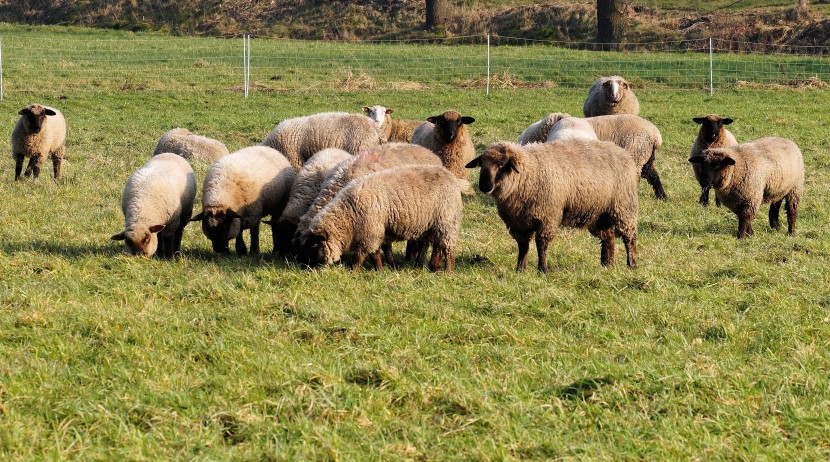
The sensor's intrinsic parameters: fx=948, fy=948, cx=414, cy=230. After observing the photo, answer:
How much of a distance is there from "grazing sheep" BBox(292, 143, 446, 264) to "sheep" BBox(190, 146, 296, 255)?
2.48 feet

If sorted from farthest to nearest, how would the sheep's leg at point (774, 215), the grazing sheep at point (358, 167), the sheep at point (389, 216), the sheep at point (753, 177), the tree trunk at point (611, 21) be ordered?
the tree trunk at point (611, 21)
the sheep's leg at point (774, 215)
the sheep at point (753, 177)
the grazing sheep at point (358, 167)
the sheep at point (389, 216)

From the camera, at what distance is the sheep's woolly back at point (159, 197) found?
9125 mm

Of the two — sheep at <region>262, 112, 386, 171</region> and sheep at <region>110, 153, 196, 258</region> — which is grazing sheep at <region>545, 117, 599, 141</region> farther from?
sheep at <region>110, 153, 196, 258</region>

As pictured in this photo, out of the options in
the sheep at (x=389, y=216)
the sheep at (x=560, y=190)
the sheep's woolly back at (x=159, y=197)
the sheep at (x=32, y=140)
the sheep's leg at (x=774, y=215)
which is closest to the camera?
the sheep at (x=389, y=216)

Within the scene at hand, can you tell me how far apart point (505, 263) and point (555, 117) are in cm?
513

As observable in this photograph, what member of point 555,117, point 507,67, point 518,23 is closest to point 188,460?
point 555,117

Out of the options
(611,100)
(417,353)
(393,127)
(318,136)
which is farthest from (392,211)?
(611,100)

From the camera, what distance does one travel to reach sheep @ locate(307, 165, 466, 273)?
8281mm

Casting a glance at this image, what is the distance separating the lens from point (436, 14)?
39.4m

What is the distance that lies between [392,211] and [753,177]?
4.87 m

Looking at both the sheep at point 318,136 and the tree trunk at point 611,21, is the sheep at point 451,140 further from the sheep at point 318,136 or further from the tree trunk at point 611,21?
the tree trunk at point 611,21

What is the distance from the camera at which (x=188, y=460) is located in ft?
14.7

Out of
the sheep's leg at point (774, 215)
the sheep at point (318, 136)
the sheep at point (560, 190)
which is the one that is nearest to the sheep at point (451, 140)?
the sheep at point (318, 136)

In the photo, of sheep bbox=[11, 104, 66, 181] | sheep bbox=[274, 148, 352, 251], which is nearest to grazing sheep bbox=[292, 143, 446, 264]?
sheep bbox=[274, 148, 352, 251]
